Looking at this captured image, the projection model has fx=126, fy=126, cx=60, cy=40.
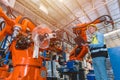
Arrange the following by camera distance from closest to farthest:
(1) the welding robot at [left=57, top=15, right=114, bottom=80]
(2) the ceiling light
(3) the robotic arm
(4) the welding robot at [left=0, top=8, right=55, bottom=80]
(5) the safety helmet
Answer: (4) the welding robot at [left=0, top=8, right=55, bottom=80]
(5) the safety helmet
(1) the welding robot at [left=57, top=15, right=114, bottom=80]
(3) the robotic arm
(2) the ceiling light

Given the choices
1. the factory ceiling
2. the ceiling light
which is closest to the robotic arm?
the factory ceiling

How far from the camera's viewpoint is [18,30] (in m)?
2.20

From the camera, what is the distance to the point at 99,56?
2.33 metres

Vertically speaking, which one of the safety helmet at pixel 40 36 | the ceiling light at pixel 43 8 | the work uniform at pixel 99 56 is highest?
the ceiling light at pixel 43 8

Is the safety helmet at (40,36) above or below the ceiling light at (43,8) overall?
below

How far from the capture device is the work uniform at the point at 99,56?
2186 mm

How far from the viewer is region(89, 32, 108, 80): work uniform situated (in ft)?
7.17

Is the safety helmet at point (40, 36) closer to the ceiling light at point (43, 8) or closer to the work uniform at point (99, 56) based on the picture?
the work uniform at point (99, 56)

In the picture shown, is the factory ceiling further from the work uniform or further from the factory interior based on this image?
the work uniform

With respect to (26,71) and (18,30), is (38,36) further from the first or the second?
(26,71)

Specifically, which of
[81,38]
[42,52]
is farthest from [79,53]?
[42,52]

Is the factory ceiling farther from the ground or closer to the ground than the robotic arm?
farther from the ground

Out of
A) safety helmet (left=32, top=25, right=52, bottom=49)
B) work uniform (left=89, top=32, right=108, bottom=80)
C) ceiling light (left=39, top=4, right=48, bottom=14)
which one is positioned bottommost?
work uniform (left=89, top=32, right=108, bottom=80)

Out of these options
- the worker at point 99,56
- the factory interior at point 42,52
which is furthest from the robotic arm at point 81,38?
the worker at point 99,56
